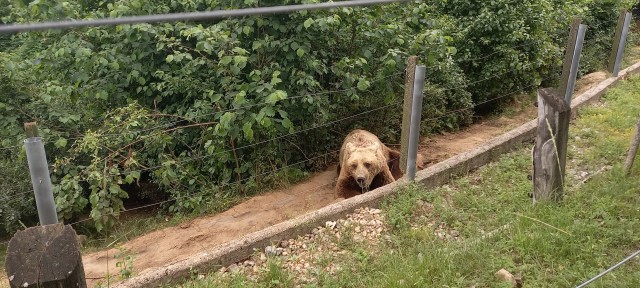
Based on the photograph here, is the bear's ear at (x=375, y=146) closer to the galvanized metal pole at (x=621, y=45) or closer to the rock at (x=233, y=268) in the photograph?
the rock at (x=233, y=268)

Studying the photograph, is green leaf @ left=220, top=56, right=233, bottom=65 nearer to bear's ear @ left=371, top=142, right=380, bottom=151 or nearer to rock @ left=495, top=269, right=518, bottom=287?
bear's ear @ left=371, top=142, right=380, bottom=151

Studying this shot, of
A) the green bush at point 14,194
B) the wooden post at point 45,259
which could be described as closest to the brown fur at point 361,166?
the wooden post at point 45,259

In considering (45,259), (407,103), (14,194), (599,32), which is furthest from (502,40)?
(45,259)

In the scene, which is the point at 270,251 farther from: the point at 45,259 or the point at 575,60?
the point at 575,60

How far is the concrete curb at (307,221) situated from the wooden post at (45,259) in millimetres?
1466

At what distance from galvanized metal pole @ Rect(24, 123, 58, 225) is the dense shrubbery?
1.87 m

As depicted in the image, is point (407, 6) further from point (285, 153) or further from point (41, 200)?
point (41, 200)

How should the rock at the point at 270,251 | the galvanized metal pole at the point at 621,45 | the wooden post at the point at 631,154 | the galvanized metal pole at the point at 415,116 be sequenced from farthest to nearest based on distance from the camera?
the galvanized metal pole at the point at 621,45
the galvanized metal pole at the point at 415,116
the wooden post at the point at 631,154
the rock at the point at 270,251

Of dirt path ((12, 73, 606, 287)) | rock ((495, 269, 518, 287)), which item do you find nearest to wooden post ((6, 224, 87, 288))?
dirt path ((12, 73, 606, 287))

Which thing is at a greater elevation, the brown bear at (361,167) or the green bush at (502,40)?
the green bush at (502,40)

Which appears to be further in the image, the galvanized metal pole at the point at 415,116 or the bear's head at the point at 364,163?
the bear's head at the point at 364,163

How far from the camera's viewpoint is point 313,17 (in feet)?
18.1

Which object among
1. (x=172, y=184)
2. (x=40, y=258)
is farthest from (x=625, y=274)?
(x=172, y=184)

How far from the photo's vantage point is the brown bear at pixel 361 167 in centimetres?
522
